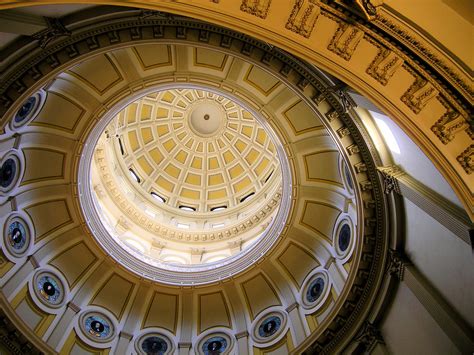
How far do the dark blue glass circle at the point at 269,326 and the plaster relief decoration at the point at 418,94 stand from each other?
14716 mm

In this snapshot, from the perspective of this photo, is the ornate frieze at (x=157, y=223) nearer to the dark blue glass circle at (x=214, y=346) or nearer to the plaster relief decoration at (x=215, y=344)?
the plaster relief decoration at (x=215, y=344)

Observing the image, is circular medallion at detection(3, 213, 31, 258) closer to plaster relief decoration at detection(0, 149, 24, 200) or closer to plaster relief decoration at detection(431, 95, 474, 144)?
plaster relief decoration at detection(0, 149, 24, 200)

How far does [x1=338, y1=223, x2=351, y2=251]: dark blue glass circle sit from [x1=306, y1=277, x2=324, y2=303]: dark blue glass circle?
6.84ft

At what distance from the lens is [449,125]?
664cm

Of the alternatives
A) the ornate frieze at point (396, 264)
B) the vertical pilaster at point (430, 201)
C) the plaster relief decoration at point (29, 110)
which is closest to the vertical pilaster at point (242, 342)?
the ornate frieze at point (396, 264)

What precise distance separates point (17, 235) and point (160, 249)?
10062mm

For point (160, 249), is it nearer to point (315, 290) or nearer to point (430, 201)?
point (315, 290)

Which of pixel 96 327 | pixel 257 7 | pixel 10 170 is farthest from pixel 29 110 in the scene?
pixel 257 7

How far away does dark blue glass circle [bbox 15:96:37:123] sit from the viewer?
604 inches

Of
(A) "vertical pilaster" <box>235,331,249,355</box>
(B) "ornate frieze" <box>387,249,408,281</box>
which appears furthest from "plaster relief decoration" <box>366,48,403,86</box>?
(A) "vertical pilaster" <box>235,331,249,355</box>

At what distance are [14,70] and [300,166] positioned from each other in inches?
497

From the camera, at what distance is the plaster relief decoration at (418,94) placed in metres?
6.71

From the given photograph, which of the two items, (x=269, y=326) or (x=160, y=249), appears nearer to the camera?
(x=269, y=326)

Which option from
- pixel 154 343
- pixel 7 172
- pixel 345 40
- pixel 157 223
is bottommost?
pixel 345 40
